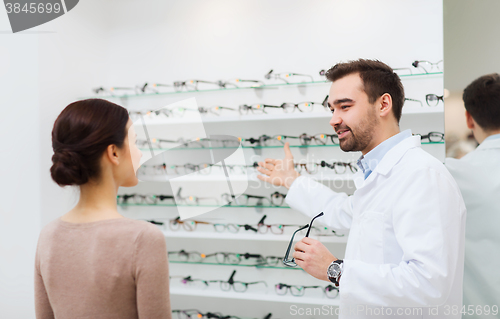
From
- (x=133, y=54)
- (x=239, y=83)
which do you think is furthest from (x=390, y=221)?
(x=133, y=54)

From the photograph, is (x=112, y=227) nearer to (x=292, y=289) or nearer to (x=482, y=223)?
(x=482, y=223)

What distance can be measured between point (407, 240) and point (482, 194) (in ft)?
2.27

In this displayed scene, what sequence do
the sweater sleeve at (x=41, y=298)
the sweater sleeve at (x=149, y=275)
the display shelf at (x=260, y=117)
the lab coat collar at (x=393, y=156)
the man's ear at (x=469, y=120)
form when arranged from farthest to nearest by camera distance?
the display shelf at (x=260, y=117) < the man's ear at (x=469, y=120) < the lab coat collar at (x=393, y=156) < the sweater sleeve at (x=41, y=298) < the sweater sleeve at (x=149, y=275)

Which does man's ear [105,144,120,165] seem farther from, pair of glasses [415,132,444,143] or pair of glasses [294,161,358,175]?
pair of glasses [415,132,444,143]

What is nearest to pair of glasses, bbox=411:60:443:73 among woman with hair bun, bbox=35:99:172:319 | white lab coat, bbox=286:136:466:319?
white lab coat, bbox=286:136:466:319

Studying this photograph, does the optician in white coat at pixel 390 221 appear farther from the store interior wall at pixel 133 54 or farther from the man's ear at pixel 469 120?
the store interior wall at pixel 133 54

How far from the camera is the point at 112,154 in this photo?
42.0 inches

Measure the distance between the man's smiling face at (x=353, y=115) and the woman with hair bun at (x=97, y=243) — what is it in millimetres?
929

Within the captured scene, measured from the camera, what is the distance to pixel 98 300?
39.1 inches

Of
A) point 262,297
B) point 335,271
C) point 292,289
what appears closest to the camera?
point 335,271

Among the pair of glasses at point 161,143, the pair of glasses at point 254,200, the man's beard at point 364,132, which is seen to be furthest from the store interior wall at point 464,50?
the pair of glasses at point 161,143

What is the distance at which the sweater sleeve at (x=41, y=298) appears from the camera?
1.11 meters

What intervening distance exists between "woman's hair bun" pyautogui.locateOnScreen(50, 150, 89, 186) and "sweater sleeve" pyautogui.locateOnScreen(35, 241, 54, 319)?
28 cm

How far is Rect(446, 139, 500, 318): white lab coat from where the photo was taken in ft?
5.28
